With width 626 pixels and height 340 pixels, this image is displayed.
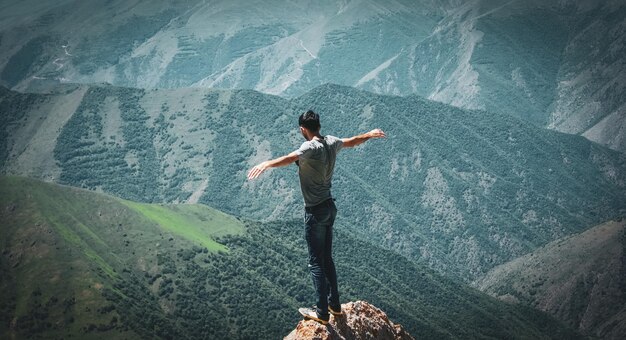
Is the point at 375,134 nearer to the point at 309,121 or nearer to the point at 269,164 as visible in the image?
the point at 309,121

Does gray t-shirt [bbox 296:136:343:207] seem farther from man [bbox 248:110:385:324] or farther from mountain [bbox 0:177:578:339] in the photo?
mountain [bbox 0:177:578:339]

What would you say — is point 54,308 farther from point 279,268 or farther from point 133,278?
point 279,268

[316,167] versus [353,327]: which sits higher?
[316,167]

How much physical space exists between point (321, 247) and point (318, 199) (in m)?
1.53

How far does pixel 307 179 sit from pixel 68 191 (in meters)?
170

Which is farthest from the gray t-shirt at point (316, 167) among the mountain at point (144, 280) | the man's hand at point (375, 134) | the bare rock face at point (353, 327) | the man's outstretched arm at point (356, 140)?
the mountain at point (144, 280)

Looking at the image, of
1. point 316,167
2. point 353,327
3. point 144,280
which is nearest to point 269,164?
point 316,167

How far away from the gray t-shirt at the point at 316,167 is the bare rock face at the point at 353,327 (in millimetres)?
3932

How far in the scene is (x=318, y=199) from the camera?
23.1 metres

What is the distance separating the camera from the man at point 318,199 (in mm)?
22641

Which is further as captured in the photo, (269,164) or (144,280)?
(144,280)

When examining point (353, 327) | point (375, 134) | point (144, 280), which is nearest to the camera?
point (375, 134)

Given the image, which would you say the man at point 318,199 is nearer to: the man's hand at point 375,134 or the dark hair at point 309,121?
the dark hair at point 309,121

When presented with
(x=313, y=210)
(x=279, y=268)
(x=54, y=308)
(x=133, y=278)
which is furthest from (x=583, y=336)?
(x=313, y=210)
